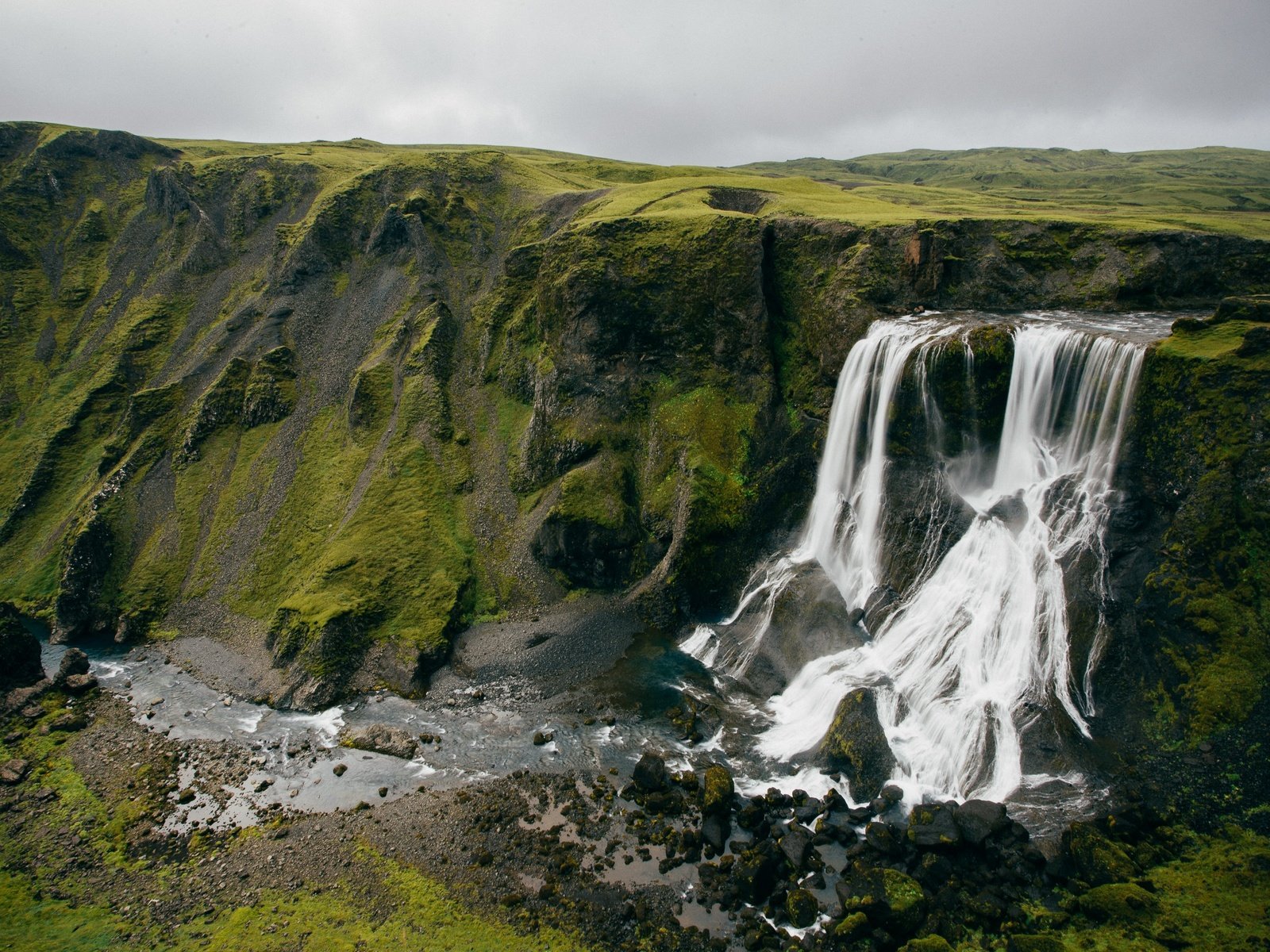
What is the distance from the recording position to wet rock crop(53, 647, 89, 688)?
120 feet

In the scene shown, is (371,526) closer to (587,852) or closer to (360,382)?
(360,382)

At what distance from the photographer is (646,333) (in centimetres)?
4797

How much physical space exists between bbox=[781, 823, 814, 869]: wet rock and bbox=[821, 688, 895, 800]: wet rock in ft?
10.3

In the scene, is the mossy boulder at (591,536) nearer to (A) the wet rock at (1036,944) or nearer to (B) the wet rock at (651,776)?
(B) the wet rock at (651,776)

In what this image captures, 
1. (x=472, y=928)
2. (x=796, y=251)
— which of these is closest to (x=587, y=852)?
(x=472, y=928)

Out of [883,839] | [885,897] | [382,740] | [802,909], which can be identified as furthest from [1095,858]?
[382,740]

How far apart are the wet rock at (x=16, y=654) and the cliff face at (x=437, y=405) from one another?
A: 553 cm

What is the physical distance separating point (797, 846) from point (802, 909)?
259 cm

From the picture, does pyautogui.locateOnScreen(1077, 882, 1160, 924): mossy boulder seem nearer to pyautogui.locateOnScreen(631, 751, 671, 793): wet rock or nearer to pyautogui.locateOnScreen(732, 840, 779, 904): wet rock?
pyautogui.locateOnScreen(732, 840, 779, 904): wet rock

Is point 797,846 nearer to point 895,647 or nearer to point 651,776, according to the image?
point 651,776

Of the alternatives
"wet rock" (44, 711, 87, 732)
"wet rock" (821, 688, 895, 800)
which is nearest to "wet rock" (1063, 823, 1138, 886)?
"wet rock" (821, 688, 895, 800)

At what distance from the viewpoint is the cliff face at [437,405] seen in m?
39.8

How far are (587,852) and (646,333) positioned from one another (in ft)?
113

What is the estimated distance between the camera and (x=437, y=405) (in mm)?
53375
